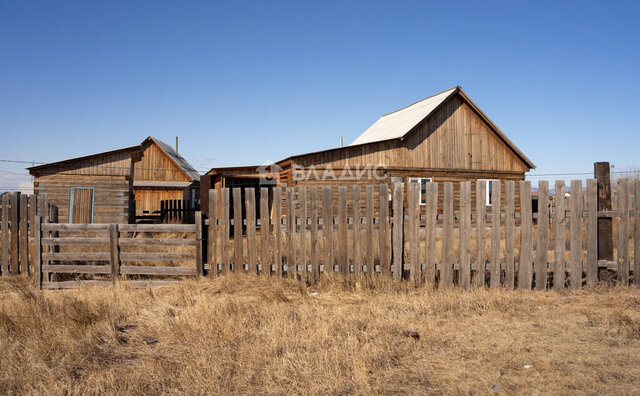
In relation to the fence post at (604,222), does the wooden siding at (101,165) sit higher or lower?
higher

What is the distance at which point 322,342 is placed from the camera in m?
4.42

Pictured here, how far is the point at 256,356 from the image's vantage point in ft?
13.3

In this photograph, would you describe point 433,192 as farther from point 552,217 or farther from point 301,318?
point 301,318

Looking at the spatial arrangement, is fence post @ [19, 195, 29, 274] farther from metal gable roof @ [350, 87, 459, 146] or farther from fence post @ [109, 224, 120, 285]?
metal gable roof @ [350, 87, 459, 146]

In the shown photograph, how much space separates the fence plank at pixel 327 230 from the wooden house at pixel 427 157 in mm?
10483

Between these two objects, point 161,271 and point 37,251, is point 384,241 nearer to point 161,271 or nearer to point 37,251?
point 161,271

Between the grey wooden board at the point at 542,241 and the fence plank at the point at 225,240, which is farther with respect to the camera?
the fence plank at the point at 225,240

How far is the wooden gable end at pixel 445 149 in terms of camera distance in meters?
18.5

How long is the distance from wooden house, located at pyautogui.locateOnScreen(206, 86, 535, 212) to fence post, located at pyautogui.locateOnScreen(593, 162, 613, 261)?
11.2 m

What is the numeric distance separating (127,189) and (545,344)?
19772mm

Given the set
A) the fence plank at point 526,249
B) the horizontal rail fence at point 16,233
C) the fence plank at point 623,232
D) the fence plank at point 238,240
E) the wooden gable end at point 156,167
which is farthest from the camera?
the wooden gable end at point 156,167

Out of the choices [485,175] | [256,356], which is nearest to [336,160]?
[485,175]

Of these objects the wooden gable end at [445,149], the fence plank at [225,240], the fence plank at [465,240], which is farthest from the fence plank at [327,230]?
the wooden gable end at [445,149]

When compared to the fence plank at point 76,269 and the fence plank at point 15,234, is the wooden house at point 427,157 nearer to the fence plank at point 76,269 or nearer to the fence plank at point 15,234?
the fence plank at point 15,234
